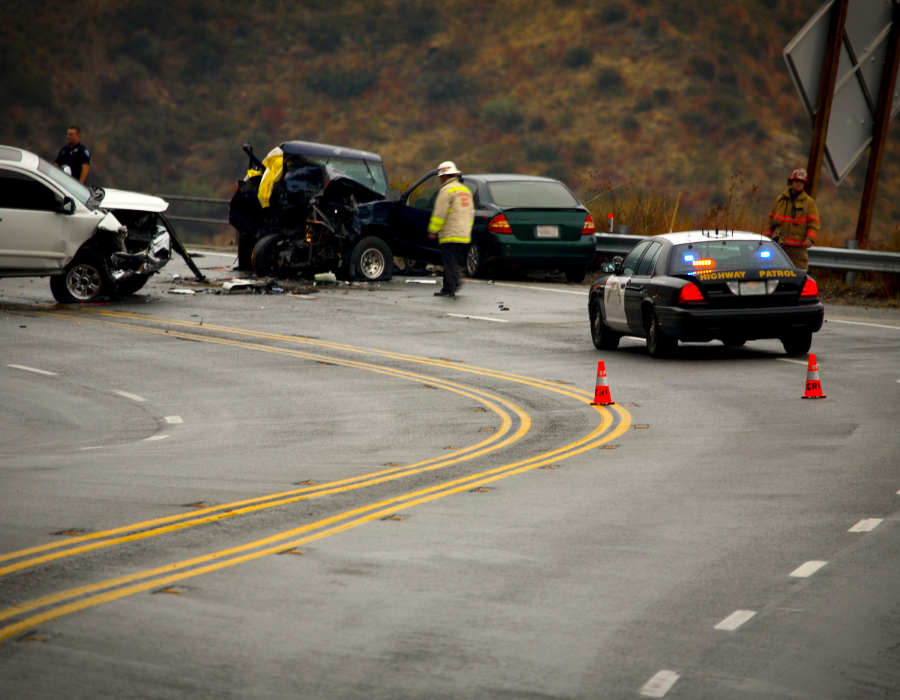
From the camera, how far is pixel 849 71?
Answer: 2050cm

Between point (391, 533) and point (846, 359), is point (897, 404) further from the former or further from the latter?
point (391, 533)

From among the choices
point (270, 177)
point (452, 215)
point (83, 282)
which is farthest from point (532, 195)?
point (83, 282)

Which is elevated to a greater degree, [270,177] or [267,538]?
[270,177]

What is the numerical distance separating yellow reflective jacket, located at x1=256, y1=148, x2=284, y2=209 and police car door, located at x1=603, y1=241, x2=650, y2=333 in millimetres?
8322

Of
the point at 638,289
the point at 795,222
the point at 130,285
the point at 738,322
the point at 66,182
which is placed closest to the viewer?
the point at 738,322

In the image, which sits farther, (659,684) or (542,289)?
(542,289)

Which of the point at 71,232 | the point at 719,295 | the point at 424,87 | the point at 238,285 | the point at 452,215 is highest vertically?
the point at 424,87

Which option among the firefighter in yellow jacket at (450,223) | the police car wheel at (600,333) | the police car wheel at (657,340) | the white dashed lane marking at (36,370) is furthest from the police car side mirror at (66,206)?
the police car wheel at (657,340)

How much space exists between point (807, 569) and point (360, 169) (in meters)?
18.1

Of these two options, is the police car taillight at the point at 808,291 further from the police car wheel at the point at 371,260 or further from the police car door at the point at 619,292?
the police car wheel at the point at 371,260

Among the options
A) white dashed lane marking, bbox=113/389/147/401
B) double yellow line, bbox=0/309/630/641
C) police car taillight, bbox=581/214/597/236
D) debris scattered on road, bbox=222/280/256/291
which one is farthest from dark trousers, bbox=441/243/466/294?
double yellow line, bbox=0/309/630/641

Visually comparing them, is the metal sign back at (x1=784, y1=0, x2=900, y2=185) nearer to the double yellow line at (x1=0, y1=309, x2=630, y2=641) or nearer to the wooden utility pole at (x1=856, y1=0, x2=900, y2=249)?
the wooden utility pole at (x1=856, y1=0, x2=900, y2=249)

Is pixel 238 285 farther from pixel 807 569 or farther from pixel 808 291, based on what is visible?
pixel 807 569

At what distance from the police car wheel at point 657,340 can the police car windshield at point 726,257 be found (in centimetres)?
60
